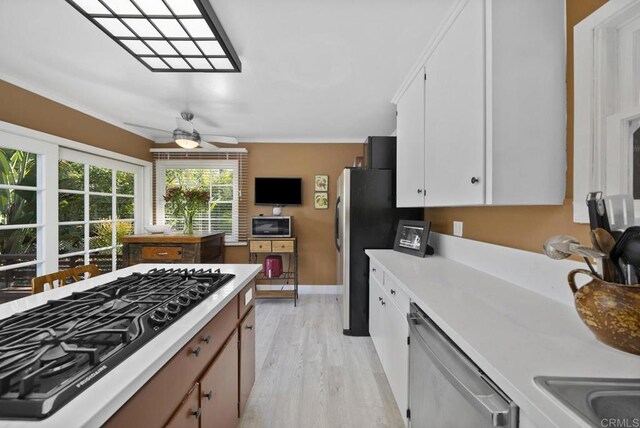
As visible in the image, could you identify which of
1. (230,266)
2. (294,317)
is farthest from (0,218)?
(294,317)

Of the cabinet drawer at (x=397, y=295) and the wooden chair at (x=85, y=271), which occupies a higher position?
the wooden chair at (x=85, y=271)

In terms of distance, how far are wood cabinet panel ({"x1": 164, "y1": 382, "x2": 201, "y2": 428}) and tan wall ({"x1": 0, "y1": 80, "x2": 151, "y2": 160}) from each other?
9.38 ft

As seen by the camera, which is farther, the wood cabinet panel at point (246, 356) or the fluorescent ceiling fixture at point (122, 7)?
the wood cabinet panel at point (246, 356)

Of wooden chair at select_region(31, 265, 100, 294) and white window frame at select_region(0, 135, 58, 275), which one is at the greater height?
white window frame at select_region(0, 135, 58, 275)

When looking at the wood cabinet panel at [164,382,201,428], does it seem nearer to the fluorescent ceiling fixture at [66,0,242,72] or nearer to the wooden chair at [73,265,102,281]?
the wooden chair at [73,265,102,281]

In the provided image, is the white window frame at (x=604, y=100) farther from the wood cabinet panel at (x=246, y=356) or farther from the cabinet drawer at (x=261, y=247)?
the cabinet drawer at (x=261, y=247)

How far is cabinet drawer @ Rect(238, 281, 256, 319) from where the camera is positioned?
5.20ft

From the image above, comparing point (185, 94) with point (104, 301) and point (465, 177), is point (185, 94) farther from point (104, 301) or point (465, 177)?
point (465, 177)

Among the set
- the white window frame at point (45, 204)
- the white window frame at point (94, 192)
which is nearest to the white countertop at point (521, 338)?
the white window frame at point (45, 204)

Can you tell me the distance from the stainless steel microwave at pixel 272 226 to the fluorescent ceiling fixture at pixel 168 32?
216 centimetres

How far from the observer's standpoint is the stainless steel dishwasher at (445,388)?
74cm

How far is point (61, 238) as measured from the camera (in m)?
2.88

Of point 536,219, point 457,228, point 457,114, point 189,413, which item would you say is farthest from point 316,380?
point 457,114

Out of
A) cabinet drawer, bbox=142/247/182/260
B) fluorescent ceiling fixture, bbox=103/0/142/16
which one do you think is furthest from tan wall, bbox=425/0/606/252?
cabinet drawer, bbox=142/247/182/260
